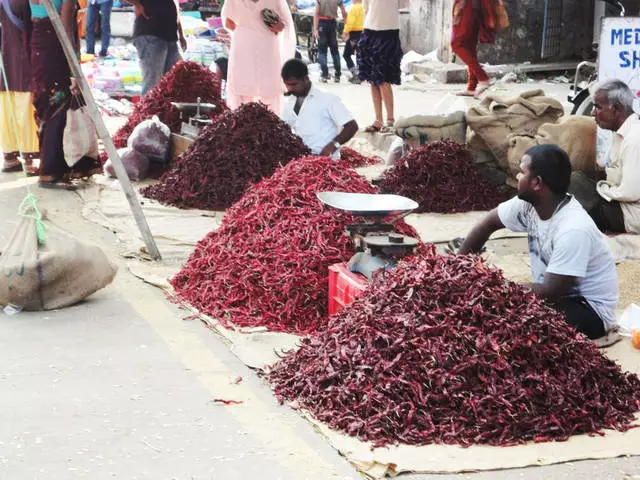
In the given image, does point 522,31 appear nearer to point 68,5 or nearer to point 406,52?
point 406,52

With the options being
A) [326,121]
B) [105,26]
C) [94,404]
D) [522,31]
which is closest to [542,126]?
[326,121]

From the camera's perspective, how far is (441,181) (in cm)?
827

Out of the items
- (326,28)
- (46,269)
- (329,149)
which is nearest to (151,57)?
(329,149)

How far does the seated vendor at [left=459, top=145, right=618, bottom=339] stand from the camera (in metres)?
4.79

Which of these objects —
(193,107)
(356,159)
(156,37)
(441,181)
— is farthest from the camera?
(156,37)

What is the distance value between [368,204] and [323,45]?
38.8 feet

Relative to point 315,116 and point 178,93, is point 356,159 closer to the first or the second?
point 178,93

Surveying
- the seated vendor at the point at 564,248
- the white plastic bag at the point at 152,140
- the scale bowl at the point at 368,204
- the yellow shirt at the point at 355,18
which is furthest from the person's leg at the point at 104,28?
the seated vendor at the point at 564,248

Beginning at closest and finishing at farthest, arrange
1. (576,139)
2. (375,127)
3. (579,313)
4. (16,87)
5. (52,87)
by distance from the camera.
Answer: (579,313), (576,139), (52,87), (16,87), (375,127)

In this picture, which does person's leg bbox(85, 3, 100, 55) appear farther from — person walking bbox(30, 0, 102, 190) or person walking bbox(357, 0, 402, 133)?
person walking bbox(30, 0, 102, 190)

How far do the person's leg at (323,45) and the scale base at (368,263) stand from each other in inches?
467

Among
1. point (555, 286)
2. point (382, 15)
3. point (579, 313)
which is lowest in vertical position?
point (579, 313)

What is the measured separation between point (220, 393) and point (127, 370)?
51 cm

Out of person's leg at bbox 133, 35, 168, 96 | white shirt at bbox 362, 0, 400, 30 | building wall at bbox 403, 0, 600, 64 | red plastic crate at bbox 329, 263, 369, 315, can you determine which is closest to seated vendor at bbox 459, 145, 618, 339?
red plastic crate at bbox 329, 263, 369, 315
